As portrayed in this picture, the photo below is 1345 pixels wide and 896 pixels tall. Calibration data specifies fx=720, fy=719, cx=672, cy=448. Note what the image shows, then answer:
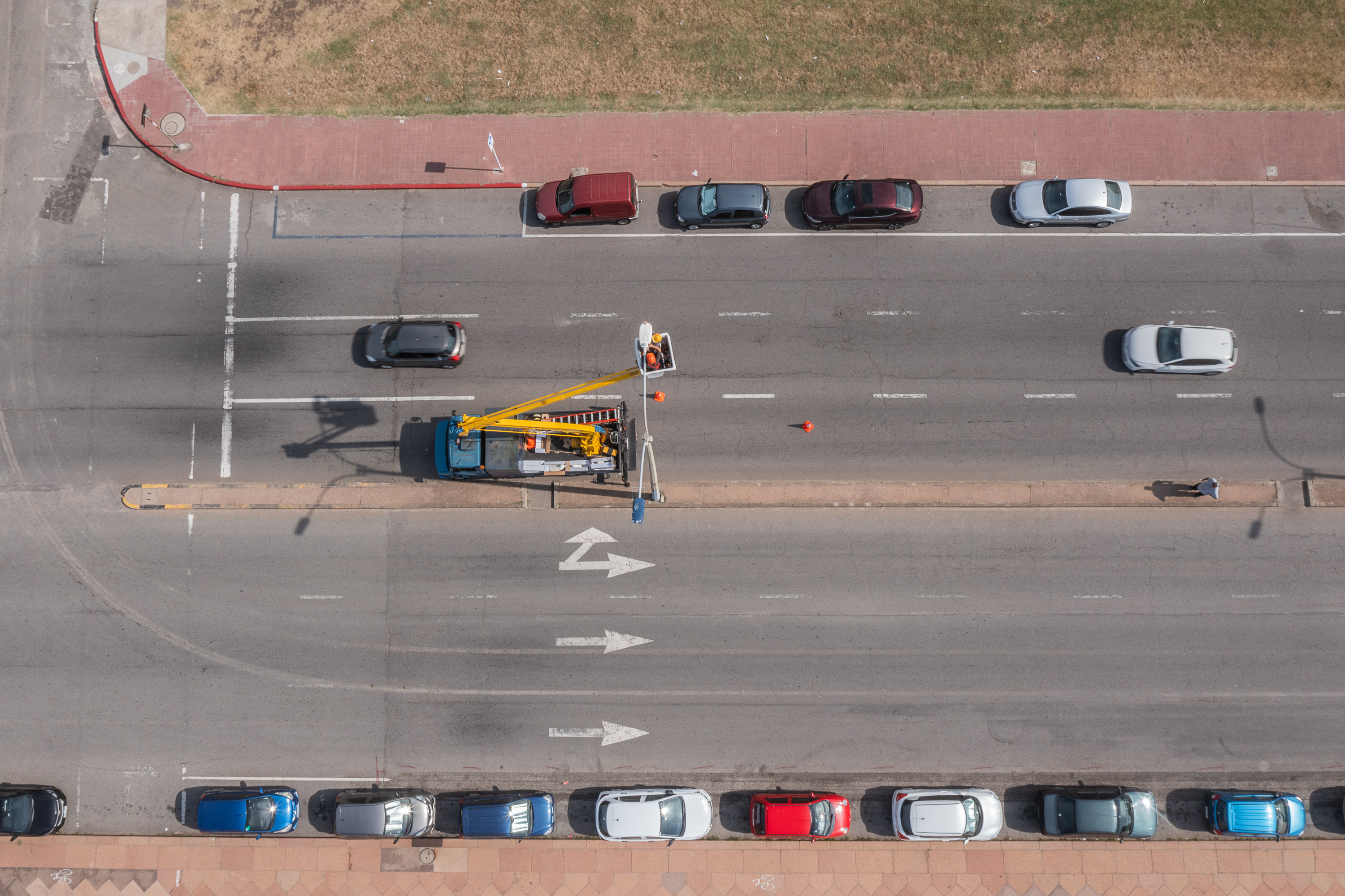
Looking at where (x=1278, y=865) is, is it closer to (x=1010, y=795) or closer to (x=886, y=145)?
(x=1010, y=795)

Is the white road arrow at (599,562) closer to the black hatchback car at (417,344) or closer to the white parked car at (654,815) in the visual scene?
the white parked car at (654,815)

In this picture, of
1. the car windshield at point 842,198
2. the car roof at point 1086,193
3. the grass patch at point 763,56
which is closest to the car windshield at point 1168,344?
the car roof at point 1086,193

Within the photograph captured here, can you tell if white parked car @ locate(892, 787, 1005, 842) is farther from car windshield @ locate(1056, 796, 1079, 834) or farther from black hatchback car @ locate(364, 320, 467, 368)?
black hatchback car @ locate(364, 320, 467, 368)

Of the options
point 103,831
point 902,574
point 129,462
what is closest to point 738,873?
point 902,574

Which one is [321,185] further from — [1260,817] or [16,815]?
[1260,817]

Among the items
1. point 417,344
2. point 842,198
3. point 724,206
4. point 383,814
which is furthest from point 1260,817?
point 417,344
